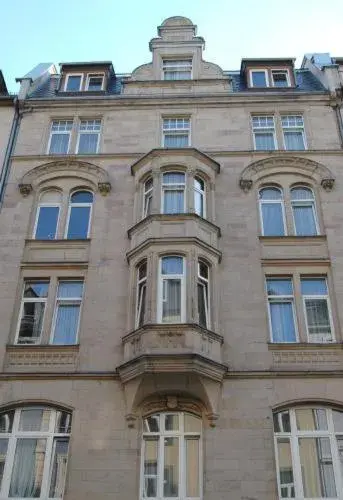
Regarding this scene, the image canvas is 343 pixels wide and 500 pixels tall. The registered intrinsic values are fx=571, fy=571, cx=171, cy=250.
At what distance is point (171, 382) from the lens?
1465cm

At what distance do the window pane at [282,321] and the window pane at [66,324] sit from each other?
571 cm

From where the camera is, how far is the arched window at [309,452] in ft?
44.8

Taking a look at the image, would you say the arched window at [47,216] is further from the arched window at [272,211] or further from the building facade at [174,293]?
the arched window at [272,211]

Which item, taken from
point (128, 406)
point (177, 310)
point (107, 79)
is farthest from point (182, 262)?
point (107, 79)

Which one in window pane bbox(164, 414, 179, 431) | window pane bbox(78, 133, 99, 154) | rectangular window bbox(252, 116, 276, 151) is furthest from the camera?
window pane bbox(78, 133, 99, 154)

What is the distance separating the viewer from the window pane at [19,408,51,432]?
1480cm

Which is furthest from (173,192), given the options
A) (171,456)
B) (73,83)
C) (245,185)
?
(73,83)

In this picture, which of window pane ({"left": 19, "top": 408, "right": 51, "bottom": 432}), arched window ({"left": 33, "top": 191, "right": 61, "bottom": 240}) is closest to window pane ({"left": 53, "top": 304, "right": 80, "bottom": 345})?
window pane ({"left": 19, "top": 408, "right": 51, "bottom": 432})

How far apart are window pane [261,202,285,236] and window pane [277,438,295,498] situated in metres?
6.71

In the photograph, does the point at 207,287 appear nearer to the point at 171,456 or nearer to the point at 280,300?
the point at 280,300

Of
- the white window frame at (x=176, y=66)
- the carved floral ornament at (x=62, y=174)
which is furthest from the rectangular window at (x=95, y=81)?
the carved floral ornament at (x=62, y=174)

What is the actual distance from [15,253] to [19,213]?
1.68 m

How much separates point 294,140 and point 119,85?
8.24 meters

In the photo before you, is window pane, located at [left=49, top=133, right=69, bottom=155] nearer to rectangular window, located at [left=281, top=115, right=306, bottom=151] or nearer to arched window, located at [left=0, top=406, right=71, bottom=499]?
rectangular window, located at [left=281, top=115, right=306, bottom=151]
